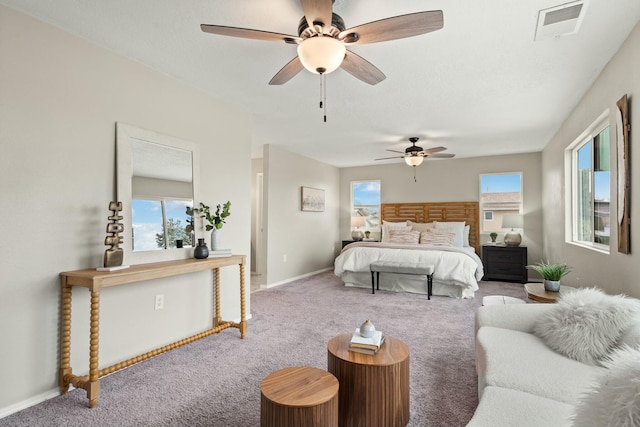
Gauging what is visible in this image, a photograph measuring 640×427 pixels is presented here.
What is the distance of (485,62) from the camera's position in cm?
277

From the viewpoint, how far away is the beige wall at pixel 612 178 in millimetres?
2256

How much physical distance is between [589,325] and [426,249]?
12.1 feet

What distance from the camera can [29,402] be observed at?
2111 mm

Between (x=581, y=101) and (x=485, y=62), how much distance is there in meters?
1.64

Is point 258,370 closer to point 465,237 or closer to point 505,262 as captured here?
point 465,237

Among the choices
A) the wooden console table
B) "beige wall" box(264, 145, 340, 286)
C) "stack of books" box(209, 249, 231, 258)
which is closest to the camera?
the wooden console table

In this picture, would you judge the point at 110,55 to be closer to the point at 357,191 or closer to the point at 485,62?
the point at 485,62

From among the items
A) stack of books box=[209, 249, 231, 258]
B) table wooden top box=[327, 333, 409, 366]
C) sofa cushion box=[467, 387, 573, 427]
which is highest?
stack of books box=[209, 249, 231, 258]

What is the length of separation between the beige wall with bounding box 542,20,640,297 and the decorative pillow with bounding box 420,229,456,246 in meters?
1.63

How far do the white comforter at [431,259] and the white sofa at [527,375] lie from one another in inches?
106

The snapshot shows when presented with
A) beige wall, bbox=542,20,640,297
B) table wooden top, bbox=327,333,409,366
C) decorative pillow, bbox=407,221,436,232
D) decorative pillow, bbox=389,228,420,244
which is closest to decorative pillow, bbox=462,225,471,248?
decorative pillow, bbox=407,221,436,232

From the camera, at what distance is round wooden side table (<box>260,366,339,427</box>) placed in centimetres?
142

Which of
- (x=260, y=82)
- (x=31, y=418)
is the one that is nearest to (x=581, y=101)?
(x=260, y=82)

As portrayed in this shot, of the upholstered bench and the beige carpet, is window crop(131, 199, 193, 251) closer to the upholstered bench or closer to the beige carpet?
the beige carpet
